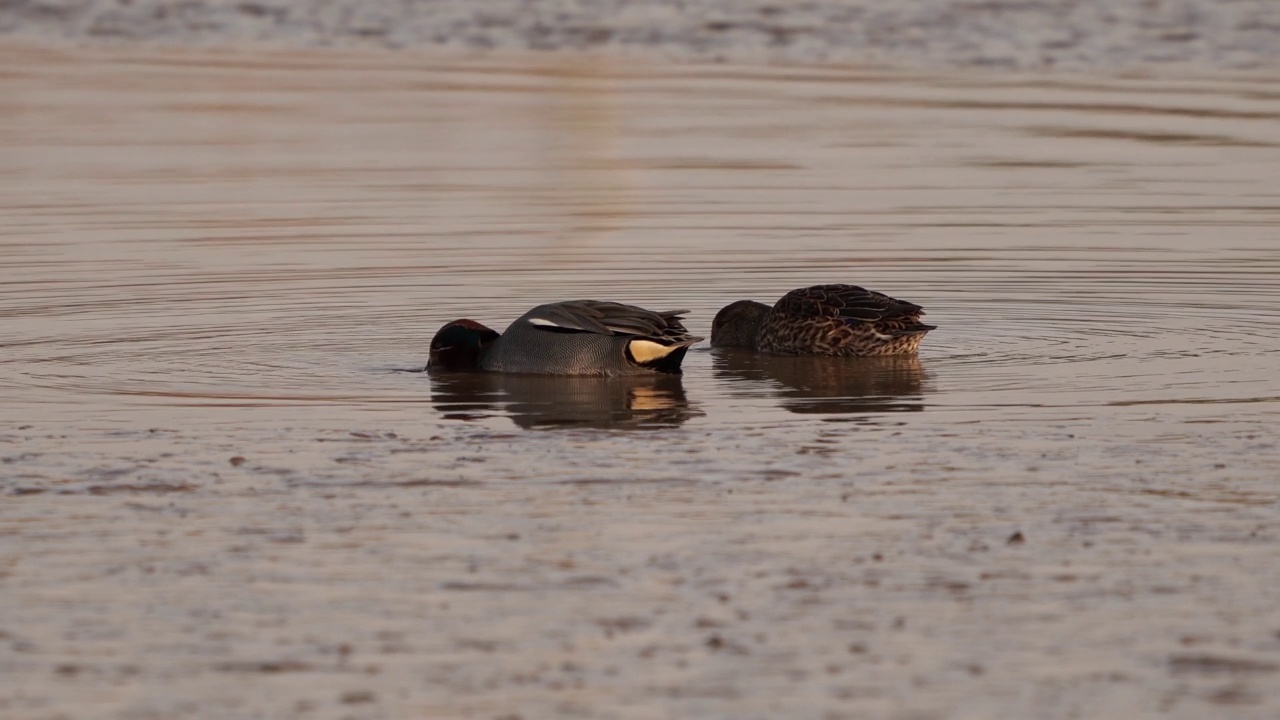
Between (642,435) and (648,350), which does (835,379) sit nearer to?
(648,350)

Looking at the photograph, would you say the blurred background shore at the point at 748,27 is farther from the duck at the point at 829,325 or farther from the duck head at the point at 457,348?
the duck head at the point at 457,348

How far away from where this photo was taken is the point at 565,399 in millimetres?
11750

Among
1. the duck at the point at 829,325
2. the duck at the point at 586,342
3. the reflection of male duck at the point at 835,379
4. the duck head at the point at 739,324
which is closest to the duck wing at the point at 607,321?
the duck at the point at 586,342

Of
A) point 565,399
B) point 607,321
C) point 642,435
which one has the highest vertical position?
point 607,321

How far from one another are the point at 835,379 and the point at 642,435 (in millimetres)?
2498

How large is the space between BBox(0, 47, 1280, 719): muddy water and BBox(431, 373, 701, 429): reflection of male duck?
0.16ft

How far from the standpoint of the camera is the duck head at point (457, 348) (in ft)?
41.5

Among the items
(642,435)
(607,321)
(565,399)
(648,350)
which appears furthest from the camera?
(607,321)

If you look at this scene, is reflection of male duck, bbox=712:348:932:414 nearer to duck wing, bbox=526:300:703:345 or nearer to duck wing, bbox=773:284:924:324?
duck wing, bbox=773:284:924:324

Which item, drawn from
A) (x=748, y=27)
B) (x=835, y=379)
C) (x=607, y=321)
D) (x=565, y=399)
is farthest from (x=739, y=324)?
(x=748, y=27)

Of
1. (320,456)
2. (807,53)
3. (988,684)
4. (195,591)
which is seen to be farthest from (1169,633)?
(807,53)

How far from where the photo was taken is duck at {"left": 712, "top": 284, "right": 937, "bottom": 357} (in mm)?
13156

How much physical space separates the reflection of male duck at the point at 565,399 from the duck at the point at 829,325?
127cm

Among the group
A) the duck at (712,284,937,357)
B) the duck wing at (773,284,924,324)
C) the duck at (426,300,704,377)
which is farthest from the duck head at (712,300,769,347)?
the duck at (426,300,704,377)
